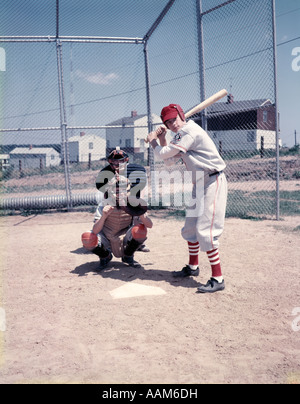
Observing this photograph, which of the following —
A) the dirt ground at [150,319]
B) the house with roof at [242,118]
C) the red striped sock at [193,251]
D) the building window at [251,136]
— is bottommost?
the dirt ground at [150,319]

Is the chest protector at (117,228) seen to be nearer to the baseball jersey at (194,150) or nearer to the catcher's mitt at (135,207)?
the catcher's mitt at (135,207)

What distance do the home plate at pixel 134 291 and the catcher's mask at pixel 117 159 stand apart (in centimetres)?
119

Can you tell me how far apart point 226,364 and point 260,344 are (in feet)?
1.20

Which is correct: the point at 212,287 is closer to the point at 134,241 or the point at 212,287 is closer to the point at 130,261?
the point at 134,241

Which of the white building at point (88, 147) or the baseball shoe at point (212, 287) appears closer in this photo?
the baseball shoe at point (212, 287)

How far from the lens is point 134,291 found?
3436 mm

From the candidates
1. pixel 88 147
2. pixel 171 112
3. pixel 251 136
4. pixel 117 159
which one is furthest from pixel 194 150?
pixel 88 147

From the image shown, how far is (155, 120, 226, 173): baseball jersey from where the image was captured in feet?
10.7

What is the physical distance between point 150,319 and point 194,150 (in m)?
1.51

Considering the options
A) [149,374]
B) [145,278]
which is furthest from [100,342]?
[145,278]

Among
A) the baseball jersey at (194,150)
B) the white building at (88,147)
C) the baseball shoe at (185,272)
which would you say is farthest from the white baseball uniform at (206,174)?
the white building at (88,147)

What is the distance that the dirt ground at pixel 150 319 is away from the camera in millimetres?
2152
